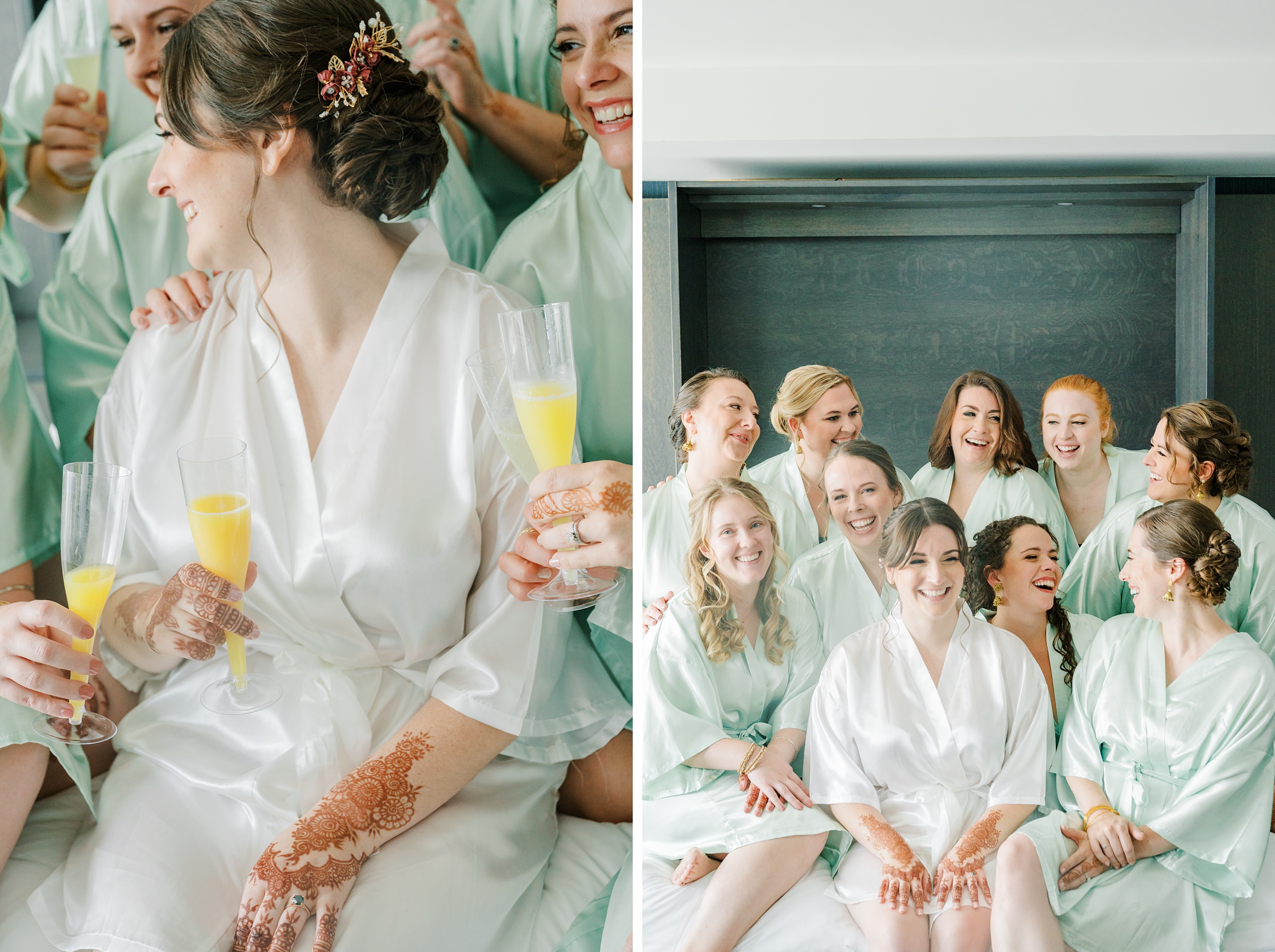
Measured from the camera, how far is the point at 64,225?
1.00 m

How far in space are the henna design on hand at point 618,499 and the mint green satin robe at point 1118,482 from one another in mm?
1119

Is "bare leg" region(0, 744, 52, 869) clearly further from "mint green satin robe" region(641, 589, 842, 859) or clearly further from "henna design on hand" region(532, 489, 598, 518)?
"mint green satin robe" region(641, 589, 842, 859)

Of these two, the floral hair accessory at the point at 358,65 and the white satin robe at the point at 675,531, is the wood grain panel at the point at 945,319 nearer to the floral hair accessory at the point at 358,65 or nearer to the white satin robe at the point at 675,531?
the white satin robe at the point at 675,531

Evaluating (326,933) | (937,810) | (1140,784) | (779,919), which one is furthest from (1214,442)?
(326,933)

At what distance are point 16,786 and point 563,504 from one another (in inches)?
26.4

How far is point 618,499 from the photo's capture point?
3.41 feet

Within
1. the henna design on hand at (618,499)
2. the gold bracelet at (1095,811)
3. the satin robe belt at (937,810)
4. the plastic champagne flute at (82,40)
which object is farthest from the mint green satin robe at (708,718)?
the plastic champagne flute at (82,40)

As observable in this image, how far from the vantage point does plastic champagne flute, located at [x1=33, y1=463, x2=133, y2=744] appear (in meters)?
0.96

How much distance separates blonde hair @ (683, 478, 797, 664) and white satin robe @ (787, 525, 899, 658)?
0.05 m

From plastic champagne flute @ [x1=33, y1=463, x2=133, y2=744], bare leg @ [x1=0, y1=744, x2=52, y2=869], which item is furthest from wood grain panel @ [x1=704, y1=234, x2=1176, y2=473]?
bare leg @ [x1=0, y1=744, x2=52, y2=869]

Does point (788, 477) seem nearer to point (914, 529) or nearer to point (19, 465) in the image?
point (914, 529)

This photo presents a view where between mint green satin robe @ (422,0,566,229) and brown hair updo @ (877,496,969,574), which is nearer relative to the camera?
mint green satin robe @ (422,0,566,229)

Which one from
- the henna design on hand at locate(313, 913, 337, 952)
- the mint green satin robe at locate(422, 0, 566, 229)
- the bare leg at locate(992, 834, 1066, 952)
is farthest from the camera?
the bare leg at locate(992, 834, 1066, 952)

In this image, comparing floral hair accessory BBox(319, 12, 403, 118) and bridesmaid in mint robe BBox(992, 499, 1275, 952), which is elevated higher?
floral hair accessory BBox(319, 12, 403, 118)
